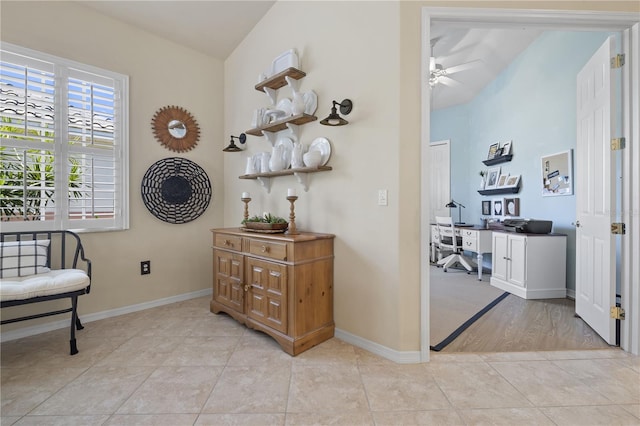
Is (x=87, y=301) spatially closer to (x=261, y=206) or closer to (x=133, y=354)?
(x=133, y=354)

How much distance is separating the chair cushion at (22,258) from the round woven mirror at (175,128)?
1.48m

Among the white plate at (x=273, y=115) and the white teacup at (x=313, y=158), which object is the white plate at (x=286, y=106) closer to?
the white plate at (x=273, y=115)

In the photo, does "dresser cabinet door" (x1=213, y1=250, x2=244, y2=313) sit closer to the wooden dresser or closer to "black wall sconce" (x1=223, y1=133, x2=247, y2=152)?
the wooden dresser

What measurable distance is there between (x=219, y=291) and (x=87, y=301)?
1207mm

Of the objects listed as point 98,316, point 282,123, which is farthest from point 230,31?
point 98,316

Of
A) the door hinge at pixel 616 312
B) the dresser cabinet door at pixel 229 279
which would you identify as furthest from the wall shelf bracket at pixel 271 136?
the door hinge at pixel 616 312

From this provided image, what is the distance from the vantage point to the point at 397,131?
204 centimetres

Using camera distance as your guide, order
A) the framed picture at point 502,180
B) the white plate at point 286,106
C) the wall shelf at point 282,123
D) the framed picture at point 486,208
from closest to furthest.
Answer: the wall shelf at point 282,123 → the white plate at point 286,106 → the framed picture at point 502,180 → the framed picture at point 486,208

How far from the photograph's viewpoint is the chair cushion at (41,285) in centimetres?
193

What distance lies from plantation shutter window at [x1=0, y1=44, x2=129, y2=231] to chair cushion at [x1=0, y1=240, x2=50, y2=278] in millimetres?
267

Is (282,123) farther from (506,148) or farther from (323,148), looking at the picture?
(506,148)

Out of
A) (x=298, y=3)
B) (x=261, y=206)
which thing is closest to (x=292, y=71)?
(x=298, y=3)

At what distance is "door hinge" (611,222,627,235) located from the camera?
7.04 feet

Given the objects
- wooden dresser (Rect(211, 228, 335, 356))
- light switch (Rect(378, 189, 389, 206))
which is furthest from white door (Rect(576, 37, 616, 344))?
wooden dresser (Rect(211, 228, 335, 356))
